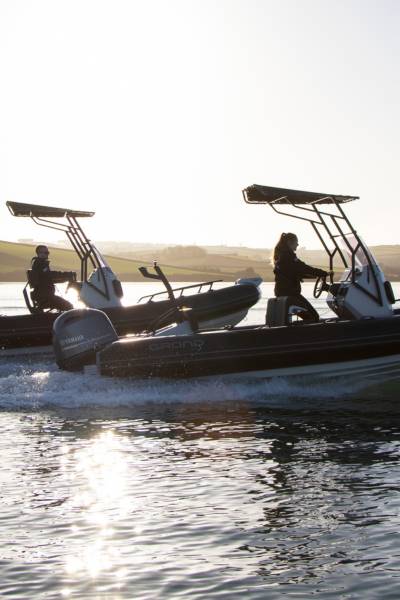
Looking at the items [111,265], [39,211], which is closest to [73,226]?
[39,211]

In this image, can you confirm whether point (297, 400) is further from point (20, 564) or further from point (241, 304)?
point (20, 564)

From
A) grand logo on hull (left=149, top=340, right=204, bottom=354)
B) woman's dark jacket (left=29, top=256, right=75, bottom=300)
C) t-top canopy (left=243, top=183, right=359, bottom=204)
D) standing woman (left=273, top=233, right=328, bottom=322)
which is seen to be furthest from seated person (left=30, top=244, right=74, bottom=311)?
standing woman (left=273, top=233, right=328, bottom=322)

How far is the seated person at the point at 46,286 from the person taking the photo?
1499 centimetres

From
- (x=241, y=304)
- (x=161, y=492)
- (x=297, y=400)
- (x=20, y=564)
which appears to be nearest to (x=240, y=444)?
(x=161, y=492)

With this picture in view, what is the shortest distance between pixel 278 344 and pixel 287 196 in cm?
191

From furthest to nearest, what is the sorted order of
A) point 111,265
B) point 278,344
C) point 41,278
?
1. point 111,265
2. point 41,278
3. point 278,344

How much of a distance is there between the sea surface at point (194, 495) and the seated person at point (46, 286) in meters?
4.69

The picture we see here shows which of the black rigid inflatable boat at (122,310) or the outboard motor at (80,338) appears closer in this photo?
the outboard motor at (80,338)

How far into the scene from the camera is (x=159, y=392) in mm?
10500

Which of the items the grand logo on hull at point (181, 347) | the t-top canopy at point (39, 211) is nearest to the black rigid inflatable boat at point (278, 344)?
the grand logo on hull at point (181, 347)

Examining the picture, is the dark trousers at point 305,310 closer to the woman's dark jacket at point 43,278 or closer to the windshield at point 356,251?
the windshield at point 356,251

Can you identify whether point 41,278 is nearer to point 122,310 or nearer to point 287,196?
point 122,310

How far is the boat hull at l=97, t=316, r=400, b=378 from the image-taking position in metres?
10.4

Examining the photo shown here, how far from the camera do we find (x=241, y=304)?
14.9m
